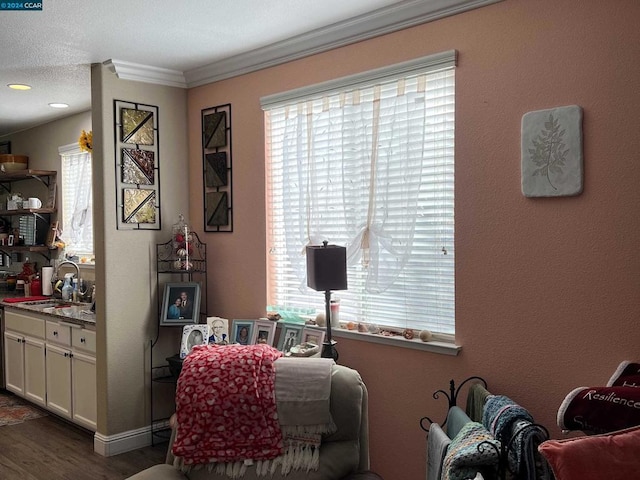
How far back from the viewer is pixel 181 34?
342cm

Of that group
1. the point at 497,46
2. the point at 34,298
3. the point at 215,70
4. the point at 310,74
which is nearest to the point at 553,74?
the point at 497,46

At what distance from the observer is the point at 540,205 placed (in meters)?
→ 2.58

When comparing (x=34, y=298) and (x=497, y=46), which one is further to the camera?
(x=34, y=298)

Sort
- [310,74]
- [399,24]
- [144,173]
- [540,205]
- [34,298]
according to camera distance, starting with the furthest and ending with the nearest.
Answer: [34,298] → [144,173] → [310,74] → [399,24] → [540,205]

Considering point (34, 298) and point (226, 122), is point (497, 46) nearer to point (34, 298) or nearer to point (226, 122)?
point (226, 122)

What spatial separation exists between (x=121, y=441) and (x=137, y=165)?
6.20 ft

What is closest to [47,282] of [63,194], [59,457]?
[63,194]

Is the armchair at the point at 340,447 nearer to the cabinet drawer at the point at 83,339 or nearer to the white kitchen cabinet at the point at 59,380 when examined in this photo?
the cabinet drawer at the point at 83,339

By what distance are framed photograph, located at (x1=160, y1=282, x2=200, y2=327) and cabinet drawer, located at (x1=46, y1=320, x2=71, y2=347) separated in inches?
34.3

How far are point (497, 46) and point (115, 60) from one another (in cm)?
247

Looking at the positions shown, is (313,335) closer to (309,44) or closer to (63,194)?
(309,44)

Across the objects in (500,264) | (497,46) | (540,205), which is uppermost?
(497,46)

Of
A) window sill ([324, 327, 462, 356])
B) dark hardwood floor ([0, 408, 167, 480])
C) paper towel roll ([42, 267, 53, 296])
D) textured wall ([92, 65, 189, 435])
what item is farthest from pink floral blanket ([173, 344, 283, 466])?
paper towel roll ([42, 267, 53, 296])

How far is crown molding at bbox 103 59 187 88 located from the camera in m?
3.95
